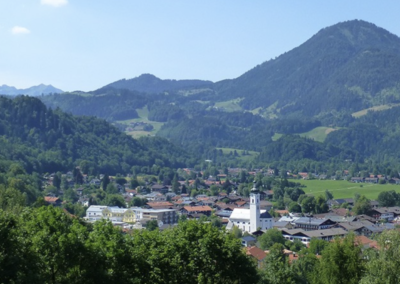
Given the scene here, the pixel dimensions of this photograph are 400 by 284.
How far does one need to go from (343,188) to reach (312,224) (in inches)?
2359

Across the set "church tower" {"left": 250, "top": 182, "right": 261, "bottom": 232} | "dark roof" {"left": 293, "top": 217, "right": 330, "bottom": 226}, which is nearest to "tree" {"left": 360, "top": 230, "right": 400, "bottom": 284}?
"church tower" {"left": 250, "top": 182, "right": 261, "bottom": 232}

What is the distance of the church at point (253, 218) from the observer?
266 feet

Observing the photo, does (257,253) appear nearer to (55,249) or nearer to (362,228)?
(362,228)

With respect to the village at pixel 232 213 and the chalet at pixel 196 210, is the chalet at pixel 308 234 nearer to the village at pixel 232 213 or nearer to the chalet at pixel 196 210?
the village at pixel 232 213

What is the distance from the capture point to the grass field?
4952 inches

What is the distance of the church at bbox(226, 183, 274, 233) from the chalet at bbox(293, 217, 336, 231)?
3.50m

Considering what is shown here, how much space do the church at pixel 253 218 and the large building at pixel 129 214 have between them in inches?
448

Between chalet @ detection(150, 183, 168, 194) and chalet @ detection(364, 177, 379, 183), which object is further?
chalet @ detection(364, 177, 379, 183)

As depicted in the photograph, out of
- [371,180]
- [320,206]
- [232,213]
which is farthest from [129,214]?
[371,180]

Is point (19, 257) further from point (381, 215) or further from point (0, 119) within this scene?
point (0, 119)

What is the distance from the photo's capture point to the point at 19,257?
20406 mm

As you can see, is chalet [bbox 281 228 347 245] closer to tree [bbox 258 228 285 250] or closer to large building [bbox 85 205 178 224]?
tree [bbox 258 228 285 250]

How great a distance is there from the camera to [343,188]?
140m

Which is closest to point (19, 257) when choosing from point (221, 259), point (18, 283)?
point (18, 283)
